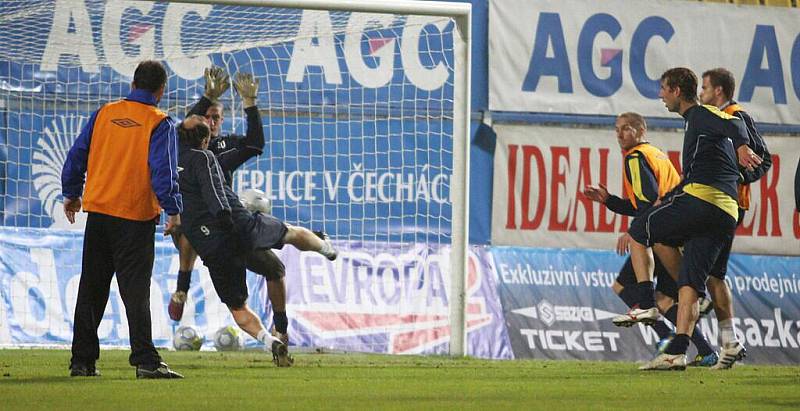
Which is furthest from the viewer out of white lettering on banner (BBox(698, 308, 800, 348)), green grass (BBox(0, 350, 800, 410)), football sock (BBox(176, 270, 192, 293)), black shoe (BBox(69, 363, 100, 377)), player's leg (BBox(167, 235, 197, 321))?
white lettering on banner (BBox(698, 308, 800, 348))

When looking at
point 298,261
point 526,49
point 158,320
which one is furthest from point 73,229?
point 526,49

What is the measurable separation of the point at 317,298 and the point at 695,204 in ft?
19.3

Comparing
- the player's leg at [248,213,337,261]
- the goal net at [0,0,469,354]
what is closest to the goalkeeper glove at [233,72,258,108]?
the player's leg at [248,213,337,261]

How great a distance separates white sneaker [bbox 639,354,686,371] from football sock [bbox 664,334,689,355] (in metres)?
0.03

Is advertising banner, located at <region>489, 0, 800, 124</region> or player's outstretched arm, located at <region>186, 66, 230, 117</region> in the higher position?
advertising banner, located at <region>489, 0, 800, 124</region>

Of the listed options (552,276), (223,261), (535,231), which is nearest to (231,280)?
(223,261)

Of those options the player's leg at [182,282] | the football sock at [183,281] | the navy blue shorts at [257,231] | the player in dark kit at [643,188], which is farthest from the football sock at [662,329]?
the football sock at [183,281]

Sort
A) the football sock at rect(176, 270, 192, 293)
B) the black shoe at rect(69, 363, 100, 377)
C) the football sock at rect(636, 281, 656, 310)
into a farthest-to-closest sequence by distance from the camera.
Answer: the football sock at rect(176, 270, 192, 293)
the football sock at rect(636, 281, 656, 310)
the black shoe at rect(69, 363, 100, 377)

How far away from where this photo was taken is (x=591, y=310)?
15.6 metres

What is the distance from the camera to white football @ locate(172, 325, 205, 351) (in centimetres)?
1321

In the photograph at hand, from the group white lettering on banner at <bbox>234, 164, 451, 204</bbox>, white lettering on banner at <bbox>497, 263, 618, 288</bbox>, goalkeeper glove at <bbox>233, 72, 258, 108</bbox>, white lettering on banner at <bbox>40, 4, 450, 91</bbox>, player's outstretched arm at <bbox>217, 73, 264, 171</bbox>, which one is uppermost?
white lettering on banner at <bbox>40, 4, 450, 91</bbox>

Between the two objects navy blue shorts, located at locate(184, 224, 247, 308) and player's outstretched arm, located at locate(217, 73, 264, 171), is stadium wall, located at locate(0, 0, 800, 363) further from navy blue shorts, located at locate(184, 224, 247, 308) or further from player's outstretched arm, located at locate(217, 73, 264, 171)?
navy blue shorts, located at locate(184, 224, 247, 308)

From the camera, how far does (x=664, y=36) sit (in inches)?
669

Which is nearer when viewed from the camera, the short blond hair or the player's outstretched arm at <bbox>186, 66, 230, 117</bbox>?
the player's outstretched arm at <bbox>186, 66, 230, 117</bbox>
